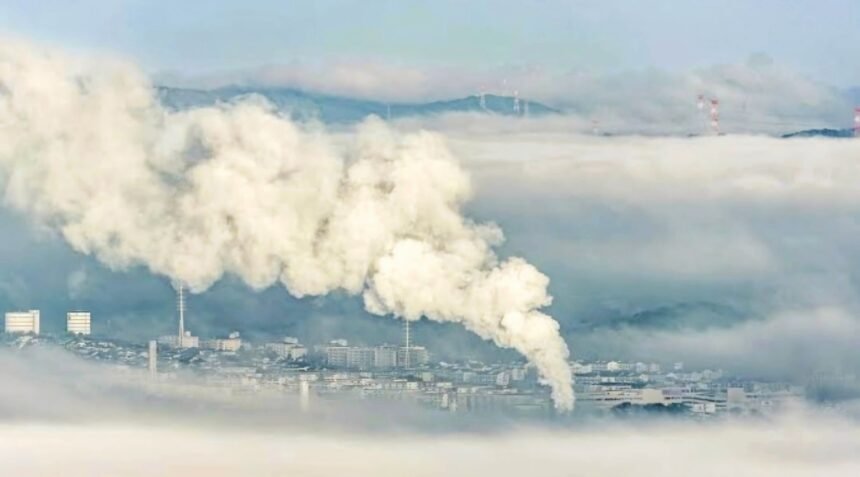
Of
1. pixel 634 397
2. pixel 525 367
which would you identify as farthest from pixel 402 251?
pixel 634 397

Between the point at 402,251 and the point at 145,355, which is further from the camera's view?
the point at 145,355

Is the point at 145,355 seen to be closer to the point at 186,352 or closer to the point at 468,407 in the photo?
the point at 186,352

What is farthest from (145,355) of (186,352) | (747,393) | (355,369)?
(747,393)

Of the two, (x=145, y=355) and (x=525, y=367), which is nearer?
(x=525, y=367)

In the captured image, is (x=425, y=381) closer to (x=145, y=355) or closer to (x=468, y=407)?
(x=468, y=407)

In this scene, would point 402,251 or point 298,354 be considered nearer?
point 402,251

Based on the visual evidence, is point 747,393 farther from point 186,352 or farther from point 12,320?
point 12,320

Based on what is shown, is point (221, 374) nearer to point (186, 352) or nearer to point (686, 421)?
point (186, 352)
